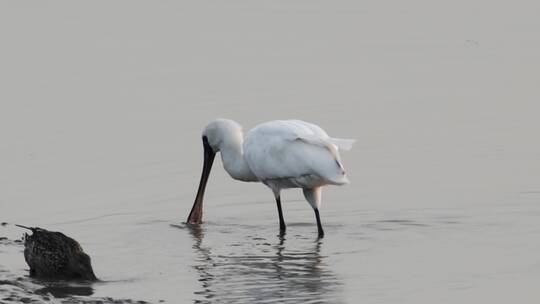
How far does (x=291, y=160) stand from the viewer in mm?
13547

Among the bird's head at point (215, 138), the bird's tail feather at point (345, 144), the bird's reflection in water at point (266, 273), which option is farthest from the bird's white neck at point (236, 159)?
the bird's tail feather at point (345, 144)

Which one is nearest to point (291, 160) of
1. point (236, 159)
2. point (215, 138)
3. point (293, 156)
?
point (293, 156)

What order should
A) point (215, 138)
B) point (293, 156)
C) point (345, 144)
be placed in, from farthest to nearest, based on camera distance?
point (215, 138)
point (293, 156)
point (345, 144)

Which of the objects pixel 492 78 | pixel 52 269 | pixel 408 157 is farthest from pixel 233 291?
pixel 492 78

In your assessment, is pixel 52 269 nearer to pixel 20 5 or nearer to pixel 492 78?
pixel 492 78

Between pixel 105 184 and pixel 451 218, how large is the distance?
4037mm

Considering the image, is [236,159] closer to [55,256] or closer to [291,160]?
[291,160]

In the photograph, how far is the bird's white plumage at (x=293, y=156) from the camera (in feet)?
43.5

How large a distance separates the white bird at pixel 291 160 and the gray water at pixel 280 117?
348mm

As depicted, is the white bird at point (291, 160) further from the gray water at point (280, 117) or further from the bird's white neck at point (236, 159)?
the gray water at point (280, 117)

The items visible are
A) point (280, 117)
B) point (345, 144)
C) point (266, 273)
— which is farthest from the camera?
point (280, 117)

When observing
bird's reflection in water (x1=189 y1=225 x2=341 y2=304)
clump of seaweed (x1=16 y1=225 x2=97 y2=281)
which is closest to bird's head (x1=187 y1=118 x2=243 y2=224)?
bird's reflection in water (x1=189 y1=225 x2=341 y2=304)

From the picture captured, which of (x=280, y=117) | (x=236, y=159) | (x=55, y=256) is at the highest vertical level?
(x=280, y=117)

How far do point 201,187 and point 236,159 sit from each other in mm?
504
